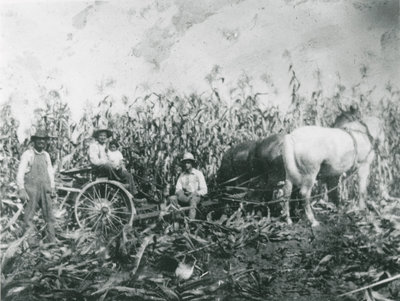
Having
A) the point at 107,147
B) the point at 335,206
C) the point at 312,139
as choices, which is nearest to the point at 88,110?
the point at 107,147

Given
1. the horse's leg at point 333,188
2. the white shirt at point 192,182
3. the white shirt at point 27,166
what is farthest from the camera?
the white shirt at point 192,182

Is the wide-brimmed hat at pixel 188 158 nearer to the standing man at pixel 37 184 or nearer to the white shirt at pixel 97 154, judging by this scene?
the white shirt at pixel 97 154

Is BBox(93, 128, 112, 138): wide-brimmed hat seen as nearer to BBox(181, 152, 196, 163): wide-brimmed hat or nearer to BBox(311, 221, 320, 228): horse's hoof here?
BBox(181, 152, 196, 163): wide-brimmed hat

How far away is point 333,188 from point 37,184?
215 cm

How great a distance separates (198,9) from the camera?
3.67 metres

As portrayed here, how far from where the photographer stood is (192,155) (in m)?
3.99

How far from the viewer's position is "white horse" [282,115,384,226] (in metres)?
3.73

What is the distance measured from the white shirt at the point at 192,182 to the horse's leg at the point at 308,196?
74 centimetres

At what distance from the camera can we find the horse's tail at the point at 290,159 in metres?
3.79

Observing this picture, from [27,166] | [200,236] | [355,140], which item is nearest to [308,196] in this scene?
[355,140]

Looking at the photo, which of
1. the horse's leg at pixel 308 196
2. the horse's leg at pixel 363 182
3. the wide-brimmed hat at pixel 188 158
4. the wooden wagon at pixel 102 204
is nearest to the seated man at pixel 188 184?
the wide-brimmed hat at pixel 188 158

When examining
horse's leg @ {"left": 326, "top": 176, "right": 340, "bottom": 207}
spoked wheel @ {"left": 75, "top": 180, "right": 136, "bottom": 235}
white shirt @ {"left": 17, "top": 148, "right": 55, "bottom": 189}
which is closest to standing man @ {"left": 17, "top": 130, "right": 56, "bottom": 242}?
white shirt @ {"left": 17, "top": 148, "right": 55, "bottom": 189}

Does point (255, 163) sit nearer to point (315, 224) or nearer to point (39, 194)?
point (315, 224)

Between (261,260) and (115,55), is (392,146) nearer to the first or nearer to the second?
(261,260)
